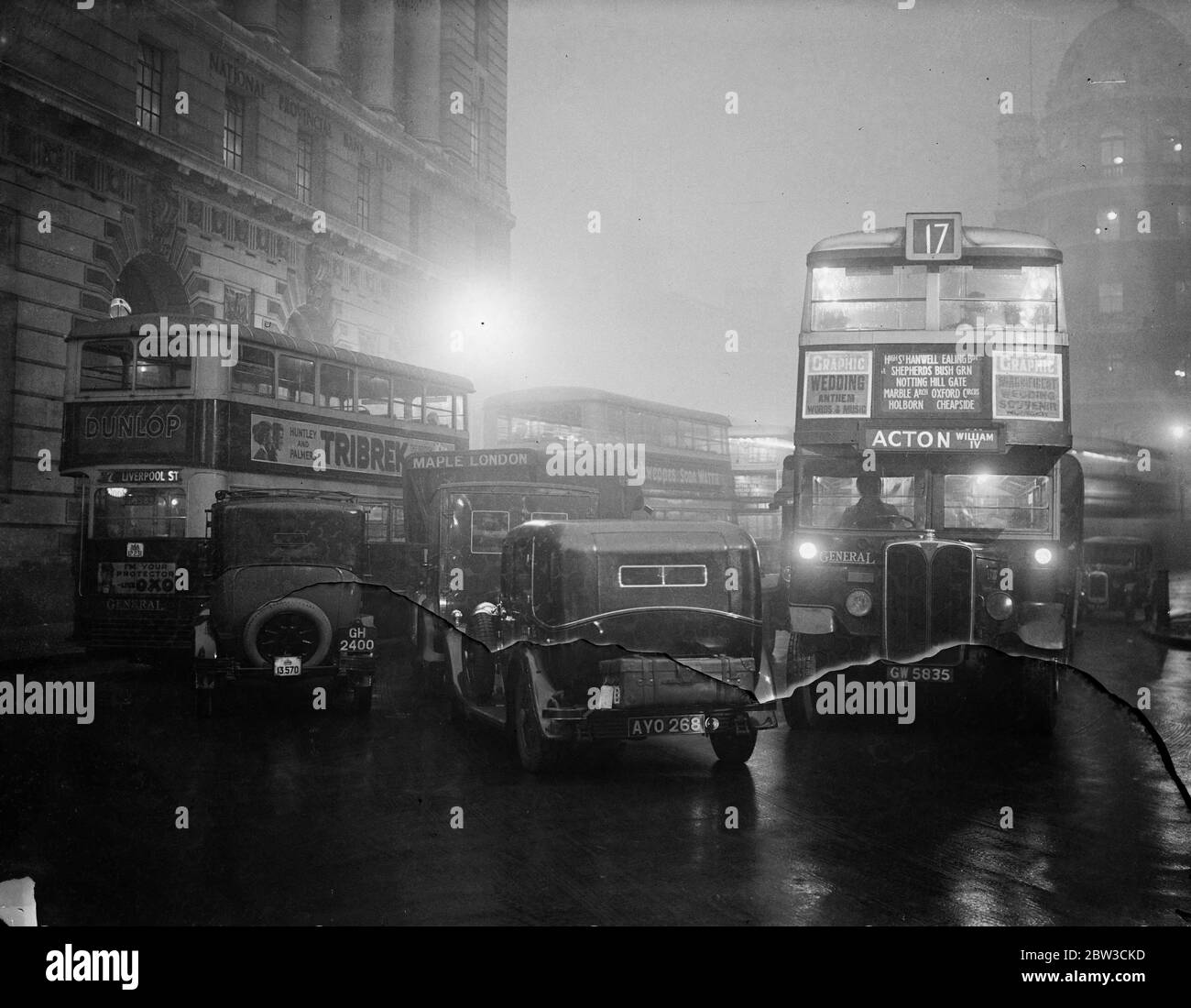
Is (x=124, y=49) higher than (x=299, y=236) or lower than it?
higher

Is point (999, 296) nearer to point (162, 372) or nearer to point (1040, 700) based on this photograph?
point (1040, 700)

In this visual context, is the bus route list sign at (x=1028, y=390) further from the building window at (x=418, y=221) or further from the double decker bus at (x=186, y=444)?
the double decker bus at (x=186, y=444)

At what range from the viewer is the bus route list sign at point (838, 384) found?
7.00 metres

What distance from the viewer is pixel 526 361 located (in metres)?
7.71

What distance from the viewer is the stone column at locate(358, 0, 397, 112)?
7828 millimetres

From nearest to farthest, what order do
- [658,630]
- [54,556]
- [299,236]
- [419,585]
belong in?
[658,630], [419,585], [54,556], [299,236]

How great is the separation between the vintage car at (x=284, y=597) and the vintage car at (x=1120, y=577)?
16.5 m

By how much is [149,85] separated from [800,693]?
12950 millimetres

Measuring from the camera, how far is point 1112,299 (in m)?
24.1
